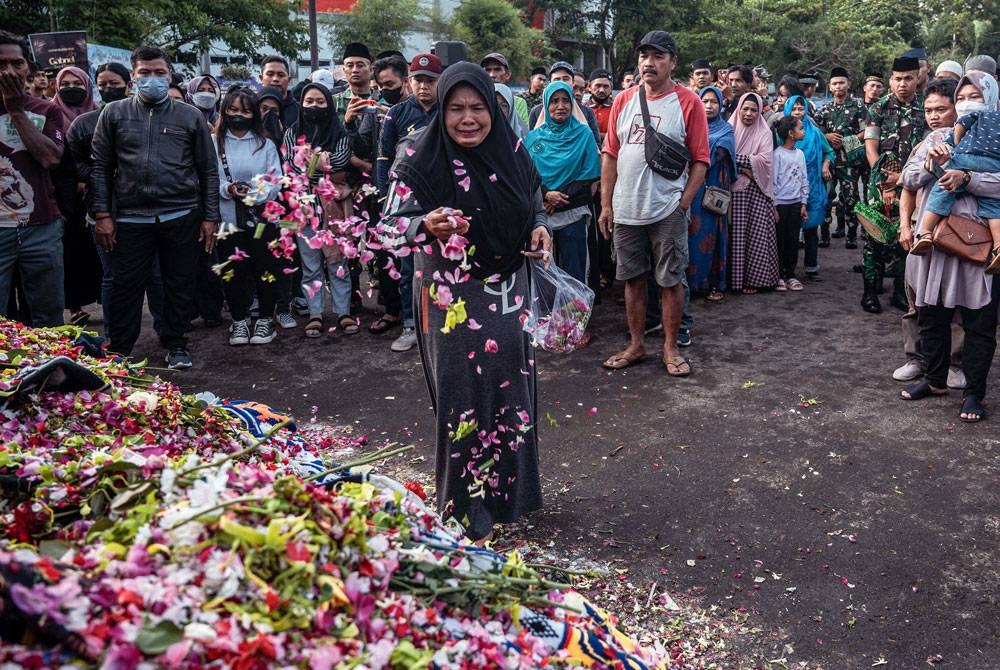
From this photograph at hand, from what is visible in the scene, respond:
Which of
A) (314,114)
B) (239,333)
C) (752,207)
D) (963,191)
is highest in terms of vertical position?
(314,114)

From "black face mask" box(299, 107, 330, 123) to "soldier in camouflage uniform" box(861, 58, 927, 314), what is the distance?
452 centimetres

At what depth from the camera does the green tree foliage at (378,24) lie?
32.8 metres

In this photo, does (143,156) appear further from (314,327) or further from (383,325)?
(383,325)

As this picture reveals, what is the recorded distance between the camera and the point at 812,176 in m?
8.87

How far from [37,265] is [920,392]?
554cm

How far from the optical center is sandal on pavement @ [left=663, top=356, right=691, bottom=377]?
5734 millimetres

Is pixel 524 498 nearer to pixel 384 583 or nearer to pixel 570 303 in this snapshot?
pixel 570 303

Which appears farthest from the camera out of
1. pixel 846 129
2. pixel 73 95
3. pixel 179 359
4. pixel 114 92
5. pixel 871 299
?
pixel 846 129

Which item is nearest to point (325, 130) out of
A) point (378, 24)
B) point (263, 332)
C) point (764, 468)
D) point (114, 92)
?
point (114, 92)

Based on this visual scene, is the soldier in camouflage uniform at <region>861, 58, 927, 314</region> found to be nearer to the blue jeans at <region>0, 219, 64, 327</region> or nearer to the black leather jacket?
the black leather jacket

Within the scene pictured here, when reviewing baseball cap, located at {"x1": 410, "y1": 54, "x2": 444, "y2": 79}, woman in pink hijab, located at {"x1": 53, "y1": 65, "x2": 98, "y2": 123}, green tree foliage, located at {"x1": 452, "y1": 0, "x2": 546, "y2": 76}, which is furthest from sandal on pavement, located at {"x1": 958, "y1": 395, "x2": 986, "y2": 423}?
green tree foliage, located at {"x1": 452, "y1": 0, "x2": 546, "y2": 76}

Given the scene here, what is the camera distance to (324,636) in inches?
59.7

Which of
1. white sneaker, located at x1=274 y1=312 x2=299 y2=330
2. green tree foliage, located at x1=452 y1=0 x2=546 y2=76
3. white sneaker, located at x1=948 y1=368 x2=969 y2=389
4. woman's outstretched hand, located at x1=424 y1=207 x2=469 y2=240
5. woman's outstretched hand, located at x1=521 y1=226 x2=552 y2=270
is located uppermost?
green tree foliage, located at x1=452 y1=0 x2=546 y2=76

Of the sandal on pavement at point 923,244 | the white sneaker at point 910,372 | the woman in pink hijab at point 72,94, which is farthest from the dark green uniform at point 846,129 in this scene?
the woman in pink hijab at point 72,94
